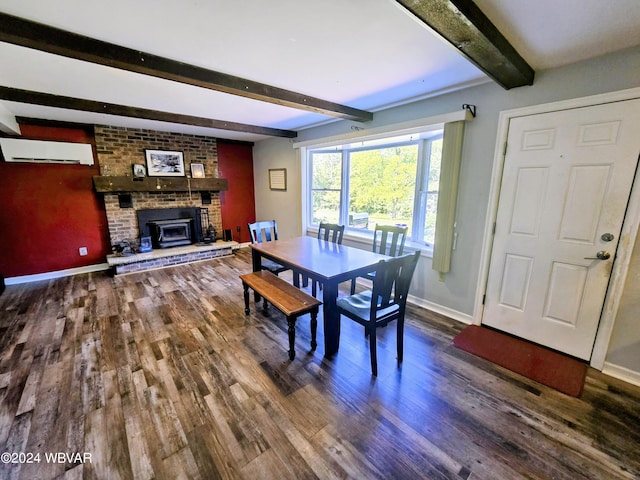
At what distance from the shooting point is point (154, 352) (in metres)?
2.30

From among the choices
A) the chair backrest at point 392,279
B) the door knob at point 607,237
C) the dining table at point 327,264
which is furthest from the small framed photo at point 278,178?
the door knob at point 607,237

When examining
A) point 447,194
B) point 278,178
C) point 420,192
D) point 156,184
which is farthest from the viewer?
point 278,178

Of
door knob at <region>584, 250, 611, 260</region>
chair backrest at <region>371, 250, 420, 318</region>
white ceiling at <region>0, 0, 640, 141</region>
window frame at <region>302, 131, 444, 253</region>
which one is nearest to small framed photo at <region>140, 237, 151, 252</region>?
white ceiling at <region>0, 0, 640, 141</region>

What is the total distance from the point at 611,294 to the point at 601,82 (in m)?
1.56

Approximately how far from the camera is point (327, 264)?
93.9 inches

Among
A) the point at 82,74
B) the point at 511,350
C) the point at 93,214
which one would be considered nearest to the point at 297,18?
the point at 82,74

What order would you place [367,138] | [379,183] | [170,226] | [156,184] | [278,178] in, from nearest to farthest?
[367,138]
[379,183]
[156,184]
[170,226]
[278,178]

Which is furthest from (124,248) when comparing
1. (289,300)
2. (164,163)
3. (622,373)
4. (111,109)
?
(622,373)

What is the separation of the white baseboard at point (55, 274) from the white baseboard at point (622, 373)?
646 cm

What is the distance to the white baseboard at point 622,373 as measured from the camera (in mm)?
1965

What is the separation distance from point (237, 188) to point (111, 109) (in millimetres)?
2975

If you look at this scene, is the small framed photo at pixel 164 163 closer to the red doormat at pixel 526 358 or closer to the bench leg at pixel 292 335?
the bench leg at pixel 292 335

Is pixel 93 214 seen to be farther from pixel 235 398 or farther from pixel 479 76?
pixel 479 76

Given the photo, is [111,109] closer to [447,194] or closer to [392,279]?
[392,279]
